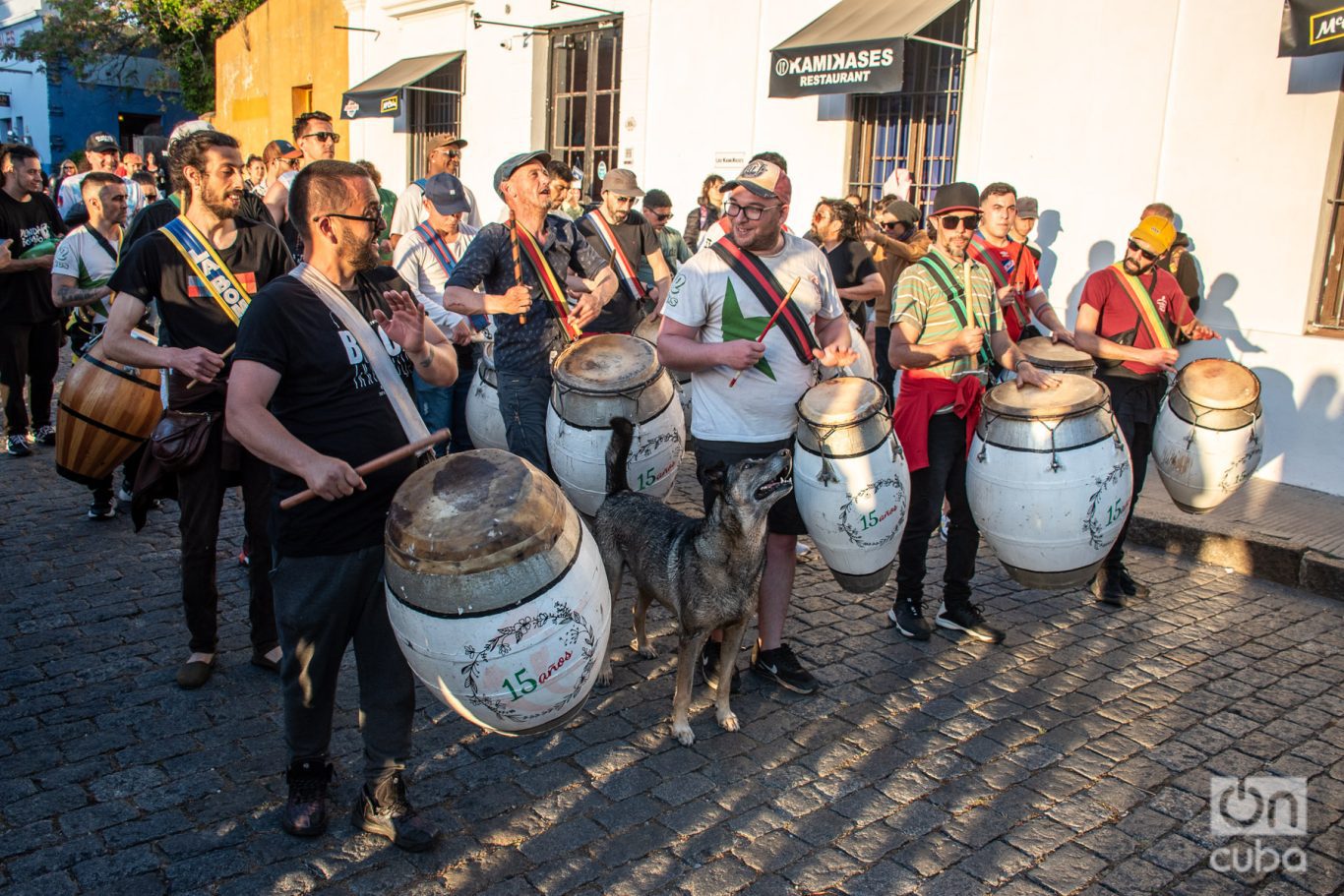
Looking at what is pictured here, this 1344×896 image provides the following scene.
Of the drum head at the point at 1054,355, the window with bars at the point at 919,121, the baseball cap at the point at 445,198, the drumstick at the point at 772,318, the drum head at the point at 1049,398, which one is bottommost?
the drum head at the point at 1049,398

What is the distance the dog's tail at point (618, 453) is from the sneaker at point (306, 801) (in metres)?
1.77

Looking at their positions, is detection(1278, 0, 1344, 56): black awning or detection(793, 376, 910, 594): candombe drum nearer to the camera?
detection(793, 376, 910, 594): candombe drum

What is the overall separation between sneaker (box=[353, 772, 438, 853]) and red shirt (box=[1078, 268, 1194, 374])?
4.38 metres

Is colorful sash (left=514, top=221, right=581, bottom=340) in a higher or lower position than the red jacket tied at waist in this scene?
higher

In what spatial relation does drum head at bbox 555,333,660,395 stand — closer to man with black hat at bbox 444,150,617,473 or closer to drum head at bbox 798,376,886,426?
man with black hat at bbox 444,150,617,473

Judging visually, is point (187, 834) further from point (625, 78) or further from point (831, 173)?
point (625, 78)

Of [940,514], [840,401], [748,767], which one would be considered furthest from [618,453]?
[940,514]

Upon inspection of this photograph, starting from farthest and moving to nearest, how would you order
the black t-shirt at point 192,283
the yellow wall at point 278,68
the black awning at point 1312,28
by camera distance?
1. the yellow wall at point 278,68
2. the black awning at point 1312,28
3. the black t-shirt at point 192,283

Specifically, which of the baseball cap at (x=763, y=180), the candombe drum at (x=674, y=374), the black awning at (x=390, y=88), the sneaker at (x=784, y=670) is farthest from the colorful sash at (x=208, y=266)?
the black awning at (x=390, y=88)

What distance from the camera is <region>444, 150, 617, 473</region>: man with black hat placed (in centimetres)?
539

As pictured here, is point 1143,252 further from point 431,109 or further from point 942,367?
point 431,109

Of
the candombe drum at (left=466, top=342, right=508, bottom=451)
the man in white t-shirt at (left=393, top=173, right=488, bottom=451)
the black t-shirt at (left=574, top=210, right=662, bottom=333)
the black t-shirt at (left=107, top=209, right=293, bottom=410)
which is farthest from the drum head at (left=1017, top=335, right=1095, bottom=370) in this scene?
the black t-shirt at (left=107, top=209, right=293, bottom=410)

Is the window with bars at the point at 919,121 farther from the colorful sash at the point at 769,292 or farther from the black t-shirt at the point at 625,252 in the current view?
the colorful sash at the point at 769,292

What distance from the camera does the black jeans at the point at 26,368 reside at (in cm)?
833
